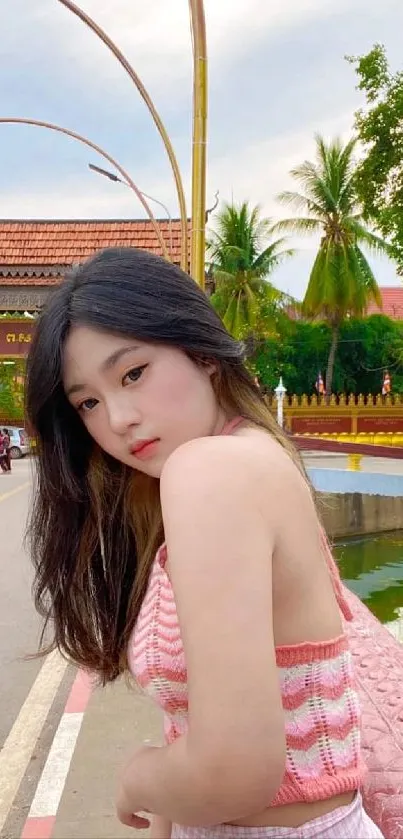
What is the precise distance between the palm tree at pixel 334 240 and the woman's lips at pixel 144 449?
27301mm

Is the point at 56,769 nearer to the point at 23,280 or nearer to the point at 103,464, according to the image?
the point at 103,464

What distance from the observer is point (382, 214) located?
18.4m

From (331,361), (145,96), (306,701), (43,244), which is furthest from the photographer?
(331,361)

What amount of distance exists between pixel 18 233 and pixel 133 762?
2480cm

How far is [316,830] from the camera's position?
916mm

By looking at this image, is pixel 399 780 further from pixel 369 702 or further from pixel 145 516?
pixel 145 516

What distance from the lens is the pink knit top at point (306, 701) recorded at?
90cm

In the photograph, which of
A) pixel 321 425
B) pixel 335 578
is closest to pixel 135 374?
pixel 335 578

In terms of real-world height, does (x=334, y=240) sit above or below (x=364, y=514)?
above

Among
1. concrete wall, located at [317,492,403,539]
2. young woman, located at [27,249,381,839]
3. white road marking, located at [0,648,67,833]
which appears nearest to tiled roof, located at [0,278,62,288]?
concrete wall, located at [317,492,403,539]

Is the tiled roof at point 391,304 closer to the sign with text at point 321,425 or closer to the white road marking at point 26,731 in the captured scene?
the sign with text at point 321,425

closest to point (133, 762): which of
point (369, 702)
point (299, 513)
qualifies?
point (299, 513)

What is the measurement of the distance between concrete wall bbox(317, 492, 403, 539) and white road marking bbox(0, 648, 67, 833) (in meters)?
8.01

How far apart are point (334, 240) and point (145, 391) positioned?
94.2 ft
